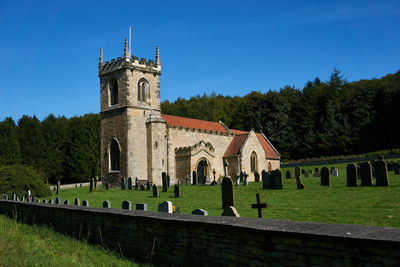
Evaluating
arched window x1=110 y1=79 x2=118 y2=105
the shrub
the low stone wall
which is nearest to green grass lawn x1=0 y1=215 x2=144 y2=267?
the low stone wall

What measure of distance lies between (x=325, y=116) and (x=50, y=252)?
5220cm

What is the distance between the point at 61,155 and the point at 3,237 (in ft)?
153

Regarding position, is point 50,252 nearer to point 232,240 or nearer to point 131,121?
point 232,240

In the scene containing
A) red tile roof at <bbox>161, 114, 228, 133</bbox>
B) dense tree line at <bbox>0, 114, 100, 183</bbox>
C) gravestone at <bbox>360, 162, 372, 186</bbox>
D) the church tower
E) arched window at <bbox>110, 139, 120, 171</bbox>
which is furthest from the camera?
dense tree line at <bbox>0, 114, 100, 183</bbox>

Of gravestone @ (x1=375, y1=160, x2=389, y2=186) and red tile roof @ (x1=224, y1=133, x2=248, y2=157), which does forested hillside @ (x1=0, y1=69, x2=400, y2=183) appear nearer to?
red tile roof @ (x1=224, y1=133, x2=248, y2=157)

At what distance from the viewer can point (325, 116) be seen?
5456cm

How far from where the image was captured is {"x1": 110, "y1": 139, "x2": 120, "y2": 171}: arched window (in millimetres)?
33234

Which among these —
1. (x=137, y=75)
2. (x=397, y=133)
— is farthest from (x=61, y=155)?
(x=397, y=133)

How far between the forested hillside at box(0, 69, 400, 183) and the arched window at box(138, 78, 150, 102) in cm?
2202

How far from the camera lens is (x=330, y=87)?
194ft

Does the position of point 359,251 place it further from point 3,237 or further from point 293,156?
point 293,156

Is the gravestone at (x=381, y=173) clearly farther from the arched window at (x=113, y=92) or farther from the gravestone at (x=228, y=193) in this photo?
the arched window at (x=113, y=92)

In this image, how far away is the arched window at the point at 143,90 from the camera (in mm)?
33375

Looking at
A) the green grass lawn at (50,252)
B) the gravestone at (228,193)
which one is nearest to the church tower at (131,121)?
the gravestone at (228,193)
